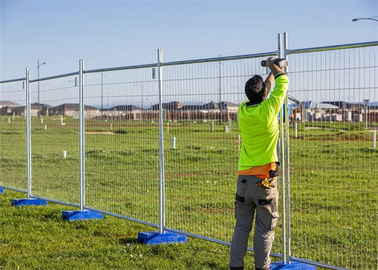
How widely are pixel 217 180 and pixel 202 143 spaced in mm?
1821

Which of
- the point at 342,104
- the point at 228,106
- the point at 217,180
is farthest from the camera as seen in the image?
the point at 217,180

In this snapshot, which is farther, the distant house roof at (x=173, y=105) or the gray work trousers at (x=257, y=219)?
the distant house roof at (x=173, y=105)

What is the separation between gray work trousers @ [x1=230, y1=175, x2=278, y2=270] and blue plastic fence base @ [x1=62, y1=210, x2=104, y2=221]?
4.92 meters

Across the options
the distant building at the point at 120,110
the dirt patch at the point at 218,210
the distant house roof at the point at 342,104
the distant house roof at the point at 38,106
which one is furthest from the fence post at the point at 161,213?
the distant house roof at the point at 38,106

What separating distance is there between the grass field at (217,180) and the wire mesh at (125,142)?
2cm

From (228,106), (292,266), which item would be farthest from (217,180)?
(292,266)

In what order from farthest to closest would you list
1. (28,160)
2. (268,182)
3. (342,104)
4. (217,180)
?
(28,160)
(217,180)
(342,104)
(268,182)

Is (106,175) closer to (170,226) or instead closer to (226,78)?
(170,226)

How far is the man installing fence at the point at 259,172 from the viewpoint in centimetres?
650

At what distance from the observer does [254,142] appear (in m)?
6.65

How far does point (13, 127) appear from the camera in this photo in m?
15.8

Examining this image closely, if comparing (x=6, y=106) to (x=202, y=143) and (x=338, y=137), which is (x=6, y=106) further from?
(x=338, y=137)

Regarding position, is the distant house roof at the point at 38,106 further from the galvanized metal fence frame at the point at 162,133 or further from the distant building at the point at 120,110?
the distant building at the point at 120,110

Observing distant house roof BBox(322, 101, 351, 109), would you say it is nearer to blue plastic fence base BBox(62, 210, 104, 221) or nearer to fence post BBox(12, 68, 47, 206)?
blue plastic fence base BBox(62, 210, 104, 221)
